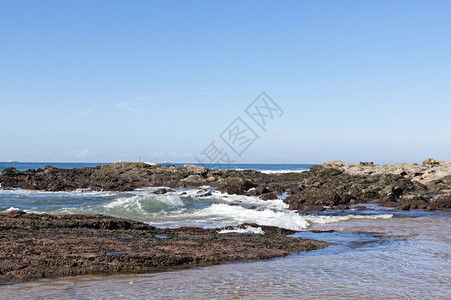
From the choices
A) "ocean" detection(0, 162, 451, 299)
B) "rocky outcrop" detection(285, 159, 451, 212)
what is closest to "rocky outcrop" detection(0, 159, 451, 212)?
"rocky outcrop" detection(285, 159, 451, 212)

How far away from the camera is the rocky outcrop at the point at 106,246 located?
7418 mm

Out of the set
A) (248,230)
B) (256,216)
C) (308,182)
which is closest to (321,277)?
(248,230)

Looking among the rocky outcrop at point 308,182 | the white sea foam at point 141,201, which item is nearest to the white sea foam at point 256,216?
the white sea foam at point 141,201

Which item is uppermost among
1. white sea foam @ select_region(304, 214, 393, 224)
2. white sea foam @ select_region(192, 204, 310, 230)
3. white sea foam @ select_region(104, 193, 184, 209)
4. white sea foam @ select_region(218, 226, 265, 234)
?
white sea foam @ select_region(104, 193, 184, 209)

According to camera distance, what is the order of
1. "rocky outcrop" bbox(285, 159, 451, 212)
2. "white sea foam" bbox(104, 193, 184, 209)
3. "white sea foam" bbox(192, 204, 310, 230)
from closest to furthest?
"white sea foam" bbox(192, 204, 310, 230)
"white sea foam" bbox(104, 193, 184, 209)
"rocky outcrop" bbox(285, 159, 451, 212)

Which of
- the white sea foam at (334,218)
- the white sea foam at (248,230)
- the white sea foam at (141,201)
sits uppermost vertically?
the white sea foam at (141,201)

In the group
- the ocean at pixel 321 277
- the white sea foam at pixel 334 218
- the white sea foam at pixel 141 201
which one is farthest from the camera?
the white sea foam at pixel 141 201

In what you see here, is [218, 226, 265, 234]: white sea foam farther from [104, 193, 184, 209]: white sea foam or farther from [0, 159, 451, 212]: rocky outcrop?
[104, 193, 184, 209]: white sea foam

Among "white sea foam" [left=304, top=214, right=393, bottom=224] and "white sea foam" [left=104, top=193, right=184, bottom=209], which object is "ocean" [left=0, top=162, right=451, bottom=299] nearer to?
"white sea foam" [left=304, top=214, right=393, bottom=224]

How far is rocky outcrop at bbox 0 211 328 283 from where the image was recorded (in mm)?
7418

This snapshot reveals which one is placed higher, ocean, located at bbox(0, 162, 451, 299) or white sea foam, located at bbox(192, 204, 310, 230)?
ocean, located at bbox(0, 162, 451, 299)

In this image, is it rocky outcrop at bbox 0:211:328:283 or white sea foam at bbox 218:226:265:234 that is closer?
rocky outcrop at bbox 0:211:328:283

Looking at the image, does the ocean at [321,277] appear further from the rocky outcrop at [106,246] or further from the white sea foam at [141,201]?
the white sea foam at [141,201]

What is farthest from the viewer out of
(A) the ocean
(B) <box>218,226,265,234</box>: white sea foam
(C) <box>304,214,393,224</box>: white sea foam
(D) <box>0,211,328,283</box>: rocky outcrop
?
(C) <box>304,214,393,224</box>: white sea foam
